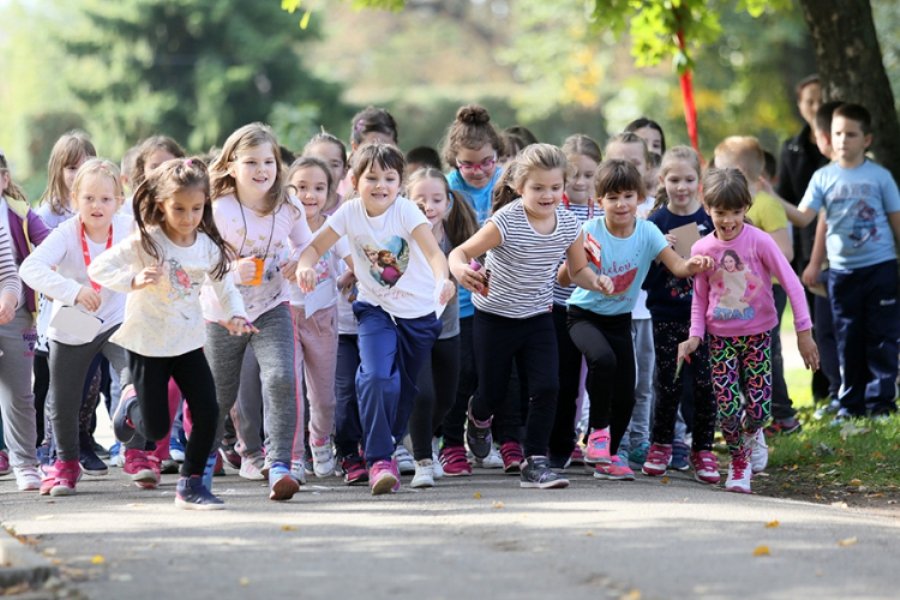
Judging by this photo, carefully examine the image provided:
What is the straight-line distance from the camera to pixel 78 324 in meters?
8.23

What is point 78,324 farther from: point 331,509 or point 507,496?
point 507,496

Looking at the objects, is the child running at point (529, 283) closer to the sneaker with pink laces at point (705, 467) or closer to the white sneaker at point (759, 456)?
the sneaker with pink laces at point (705, 467)

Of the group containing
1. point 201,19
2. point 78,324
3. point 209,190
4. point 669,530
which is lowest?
point 669,530

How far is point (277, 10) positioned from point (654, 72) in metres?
11.6

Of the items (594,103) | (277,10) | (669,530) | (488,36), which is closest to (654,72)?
(594,103)

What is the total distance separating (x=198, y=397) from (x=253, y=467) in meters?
1.54

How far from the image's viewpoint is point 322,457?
916 centimetres

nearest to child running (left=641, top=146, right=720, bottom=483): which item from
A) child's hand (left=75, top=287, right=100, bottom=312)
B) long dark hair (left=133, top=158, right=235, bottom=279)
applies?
long dark hair (left=133, top=158, right=235, bottom=279)

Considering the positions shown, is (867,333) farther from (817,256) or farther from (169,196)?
(169,196)

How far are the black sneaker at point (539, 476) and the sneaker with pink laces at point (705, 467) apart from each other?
106 centimetres

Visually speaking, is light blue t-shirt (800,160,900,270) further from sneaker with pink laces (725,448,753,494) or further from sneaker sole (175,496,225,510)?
sneaker sole (175,496,225,510)

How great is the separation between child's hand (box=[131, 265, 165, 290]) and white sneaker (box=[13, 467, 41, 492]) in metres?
1.95

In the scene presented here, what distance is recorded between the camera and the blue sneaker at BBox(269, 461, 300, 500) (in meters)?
7.82

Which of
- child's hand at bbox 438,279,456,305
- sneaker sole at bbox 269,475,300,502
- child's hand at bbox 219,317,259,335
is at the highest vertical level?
child's hand at bbox 438,279,456,305
